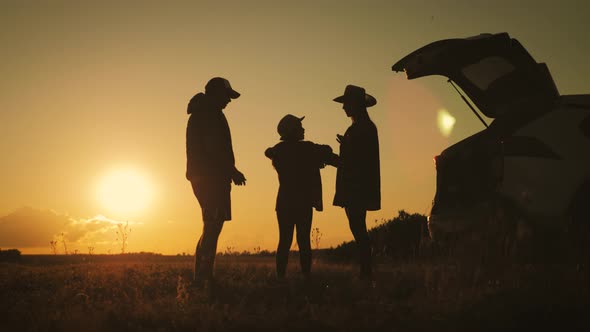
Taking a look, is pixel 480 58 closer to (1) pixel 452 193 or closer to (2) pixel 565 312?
(1) pixel 452 193

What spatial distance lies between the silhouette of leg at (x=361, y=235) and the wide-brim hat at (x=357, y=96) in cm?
152

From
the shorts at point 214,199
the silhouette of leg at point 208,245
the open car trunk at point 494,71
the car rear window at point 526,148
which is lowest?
the silhouette of leg at point 208,245

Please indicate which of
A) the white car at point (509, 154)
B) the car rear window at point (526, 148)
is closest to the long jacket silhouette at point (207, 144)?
the white car at point (509, 154)

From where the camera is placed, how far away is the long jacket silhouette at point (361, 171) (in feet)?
25.5

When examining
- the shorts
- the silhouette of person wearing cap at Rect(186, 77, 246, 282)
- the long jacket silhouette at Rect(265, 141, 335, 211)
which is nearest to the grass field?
the silhouette of person wearing cap at Rect(186, 77, 246, 282)

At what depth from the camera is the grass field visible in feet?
15.8

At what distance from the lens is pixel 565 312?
193 inches

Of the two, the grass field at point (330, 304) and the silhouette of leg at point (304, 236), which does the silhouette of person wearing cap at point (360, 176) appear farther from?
the grass field at point (330, 304)

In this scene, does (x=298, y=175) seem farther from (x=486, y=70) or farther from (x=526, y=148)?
(x=526, y=148)

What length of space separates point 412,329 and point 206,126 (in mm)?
3975

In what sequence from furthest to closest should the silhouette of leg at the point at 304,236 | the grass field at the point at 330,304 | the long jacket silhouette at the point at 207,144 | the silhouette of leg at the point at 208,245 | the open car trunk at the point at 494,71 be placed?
the silhouette of leg at the point at 304,236
the long jacket silhouette at the point at 207,144
the silhouette of leg at the point at 208,245
the open car trunk at the point at 494,71
the grass field at the point at 330,304

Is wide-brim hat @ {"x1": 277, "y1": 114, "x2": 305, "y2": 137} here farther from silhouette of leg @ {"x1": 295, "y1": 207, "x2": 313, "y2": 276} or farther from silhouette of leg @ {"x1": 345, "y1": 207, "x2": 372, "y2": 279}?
silhouette of leg @ {"x1": 345, "y1": 207, "x2": 372, "y2": 279}

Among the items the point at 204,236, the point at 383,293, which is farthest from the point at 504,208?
the point at 204,236

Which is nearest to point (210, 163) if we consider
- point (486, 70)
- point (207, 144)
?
point (207, 144)
